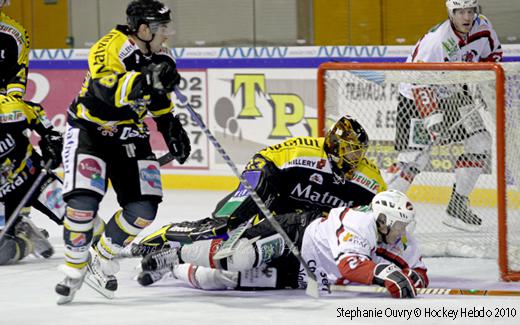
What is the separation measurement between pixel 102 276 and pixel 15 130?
1486mm

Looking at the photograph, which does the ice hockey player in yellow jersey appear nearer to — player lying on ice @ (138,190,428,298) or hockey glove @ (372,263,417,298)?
player lying on ice @ (138,190,428,298)

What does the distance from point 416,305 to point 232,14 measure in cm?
469

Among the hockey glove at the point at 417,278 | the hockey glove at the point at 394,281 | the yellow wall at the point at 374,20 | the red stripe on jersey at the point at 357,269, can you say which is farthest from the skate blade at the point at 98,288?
the yellow wall at the point at 374,20

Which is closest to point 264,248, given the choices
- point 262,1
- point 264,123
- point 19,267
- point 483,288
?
A: point 483,288

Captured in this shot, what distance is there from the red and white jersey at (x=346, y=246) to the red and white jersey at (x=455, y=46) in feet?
5.41

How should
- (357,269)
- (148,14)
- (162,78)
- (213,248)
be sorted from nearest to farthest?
(162,78) < (357,269) < (148,14) < (213,248)

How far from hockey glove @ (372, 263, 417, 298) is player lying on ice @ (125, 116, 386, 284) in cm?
48

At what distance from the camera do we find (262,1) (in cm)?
908

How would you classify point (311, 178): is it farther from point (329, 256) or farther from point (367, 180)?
point (329, 256)

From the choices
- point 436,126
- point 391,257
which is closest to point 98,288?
point 391,257

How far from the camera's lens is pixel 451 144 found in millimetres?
6754

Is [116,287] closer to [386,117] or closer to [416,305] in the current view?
[416,305]

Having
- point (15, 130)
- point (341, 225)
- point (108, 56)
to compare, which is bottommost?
point (341, 225)

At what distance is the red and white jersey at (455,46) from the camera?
267 inches
